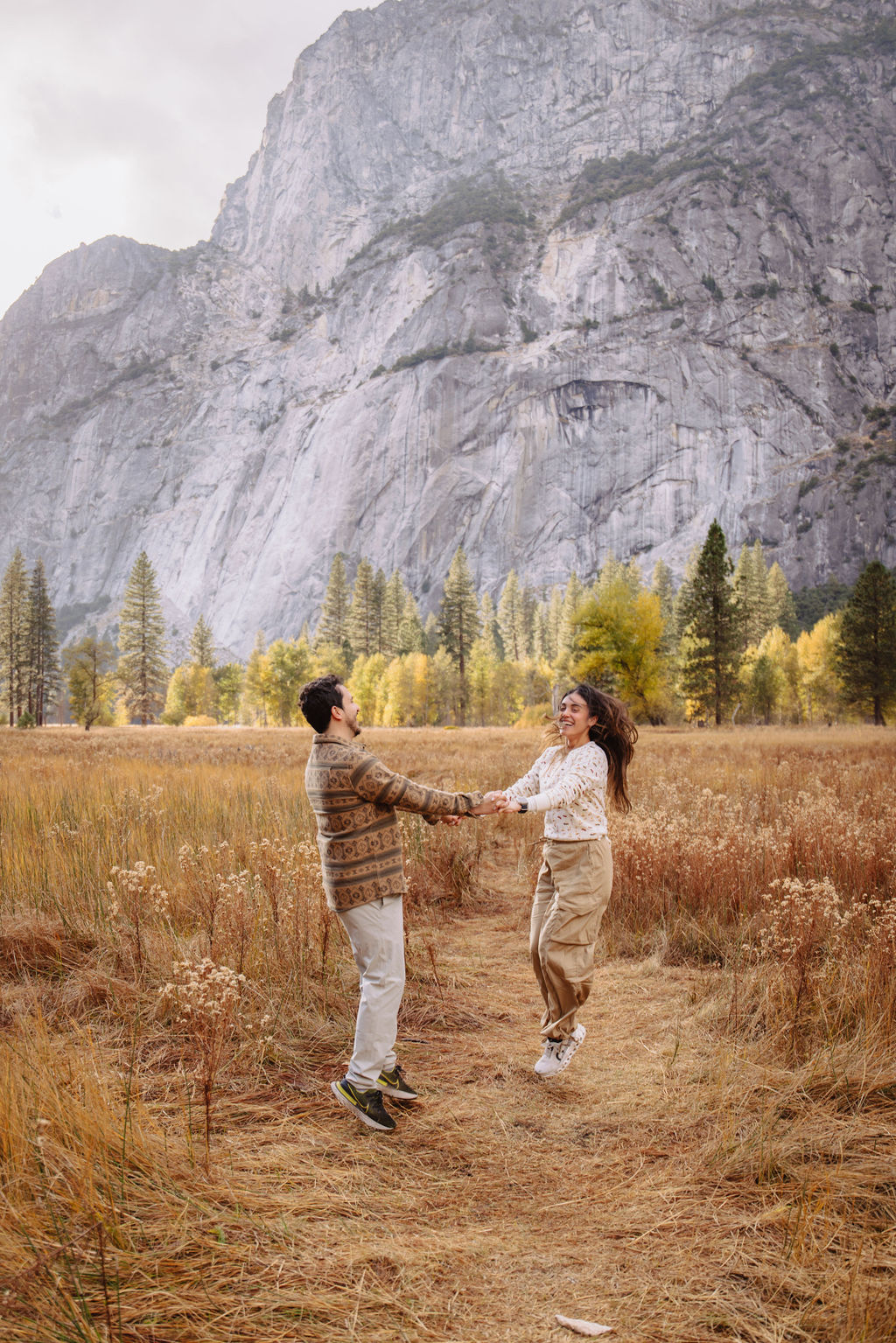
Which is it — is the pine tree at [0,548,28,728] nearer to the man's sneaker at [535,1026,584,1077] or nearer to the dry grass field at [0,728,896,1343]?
the dry grass field at [0,728,896,1343]

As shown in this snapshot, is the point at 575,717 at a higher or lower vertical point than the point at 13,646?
lower

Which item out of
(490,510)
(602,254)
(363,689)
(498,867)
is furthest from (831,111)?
(498,867)

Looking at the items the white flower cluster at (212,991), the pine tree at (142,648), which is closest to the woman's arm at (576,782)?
the white flower cluster at (212,991)

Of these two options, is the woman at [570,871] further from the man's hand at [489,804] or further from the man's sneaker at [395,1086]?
the man's sneaker at [395,1086]

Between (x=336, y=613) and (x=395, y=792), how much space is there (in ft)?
245

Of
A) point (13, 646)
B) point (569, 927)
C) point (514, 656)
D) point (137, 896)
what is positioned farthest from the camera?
point (514, 656)

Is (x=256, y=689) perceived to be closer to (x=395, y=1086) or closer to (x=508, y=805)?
(x=508, y=805)

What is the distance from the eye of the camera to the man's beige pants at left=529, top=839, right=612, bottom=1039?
3.95 meters

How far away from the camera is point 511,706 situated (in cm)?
7562

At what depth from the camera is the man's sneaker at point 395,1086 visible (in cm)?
341

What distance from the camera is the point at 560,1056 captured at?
12.6 ft

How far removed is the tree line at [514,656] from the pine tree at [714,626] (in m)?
0.09

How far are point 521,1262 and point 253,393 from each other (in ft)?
637

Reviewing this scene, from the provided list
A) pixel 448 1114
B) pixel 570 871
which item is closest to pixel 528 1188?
pixel 448 1114
